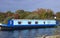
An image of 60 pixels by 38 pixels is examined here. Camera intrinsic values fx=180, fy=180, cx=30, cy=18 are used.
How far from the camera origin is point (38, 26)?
29.6 meters

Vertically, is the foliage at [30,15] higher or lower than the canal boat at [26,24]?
higher

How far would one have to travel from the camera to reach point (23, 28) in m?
27.6

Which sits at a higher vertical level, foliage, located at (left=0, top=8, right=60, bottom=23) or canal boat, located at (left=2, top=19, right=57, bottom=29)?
foliage, located at (left=0, top=8, right=60, bottom=23)

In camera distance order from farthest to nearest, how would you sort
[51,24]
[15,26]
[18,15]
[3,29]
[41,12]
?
[41,12] → [18,15] → [51,24] → [15,26] → [3,29]

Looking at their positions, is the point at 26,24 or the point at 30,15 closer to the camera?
the point at 26,24

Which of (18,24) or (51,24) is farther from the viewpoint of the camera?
(51,24)

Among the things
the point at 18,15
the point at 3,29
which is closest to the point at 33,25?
the point at 3,29

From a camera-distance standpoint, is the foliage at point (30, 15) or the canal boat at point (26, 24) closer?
the canal boat at point (26, 24)

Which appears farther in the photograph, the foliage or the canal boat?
the foliage

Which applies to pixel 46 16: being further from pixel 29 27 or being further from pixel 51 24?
pixel 29 27

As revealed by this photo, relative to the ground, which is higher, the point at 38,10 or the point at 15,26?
the point at 38,10

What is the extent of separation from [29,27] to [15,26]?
239 cm

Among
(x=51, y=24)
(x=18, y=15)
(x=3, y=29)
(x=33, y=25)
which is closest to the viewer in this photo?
(x=3, y=29)

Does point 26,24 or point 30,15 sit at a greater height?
point 30,15
